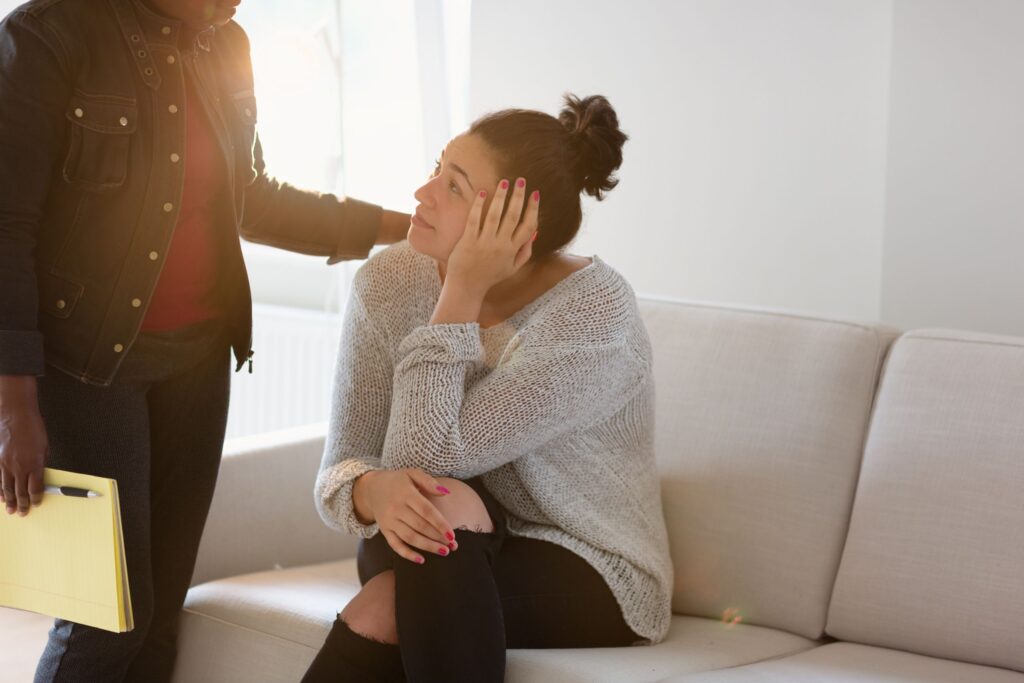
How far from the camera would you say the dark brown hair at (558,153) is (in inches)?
68.0

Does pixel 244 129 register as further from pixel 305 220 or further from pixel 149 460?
pixel 149 460

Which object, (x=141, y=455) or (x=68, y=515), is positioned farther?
(x=141, y=455)

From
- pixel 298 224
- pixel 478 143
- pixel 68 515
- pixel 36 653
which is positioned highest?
pixel 478 143

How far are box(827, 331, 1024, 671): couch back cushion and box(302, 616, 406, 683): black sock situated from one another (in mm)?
700

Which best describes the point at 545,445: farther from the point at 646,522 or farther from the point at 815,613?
the point at 815,613

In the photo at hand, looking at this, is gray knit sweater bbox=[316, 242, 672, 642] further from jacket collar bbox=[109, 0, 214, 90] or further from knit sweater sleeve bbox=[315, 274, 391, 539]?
jacket collar bbox=[109, 0, 214, 90]

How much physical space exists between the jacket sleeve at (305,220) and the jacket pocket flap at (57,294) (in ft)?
1.18

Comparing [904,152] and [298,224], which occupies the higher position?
[904,152]

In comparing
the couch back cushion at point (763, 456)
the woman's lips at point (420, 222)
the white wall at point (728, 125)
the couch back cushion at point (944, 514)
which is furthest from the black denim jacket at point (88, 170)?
the white wall at point (728, 125)

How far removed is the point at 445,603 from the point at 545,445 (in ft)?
1.11

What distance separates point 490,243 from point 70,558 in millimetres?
672

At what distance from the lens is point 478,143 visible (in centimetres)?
173

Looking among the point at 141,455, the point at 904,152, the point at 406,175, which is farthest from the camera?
the point at 406,175

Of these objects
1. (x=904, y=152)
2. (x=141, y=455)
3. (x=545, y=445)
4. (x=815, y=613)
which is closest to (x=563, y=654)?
(x=545, y=445)
